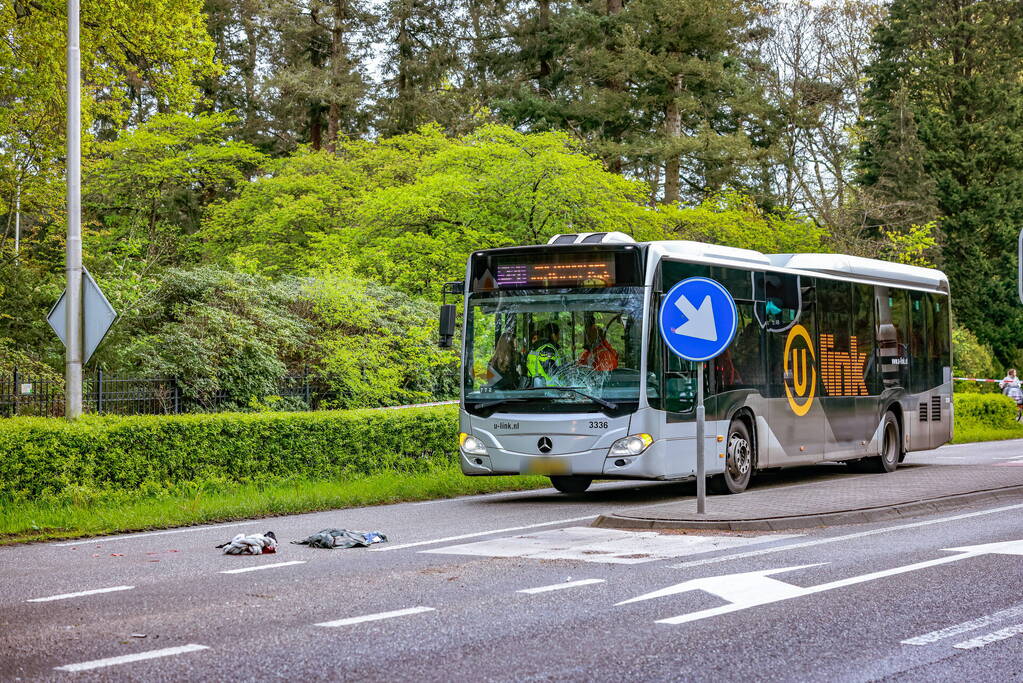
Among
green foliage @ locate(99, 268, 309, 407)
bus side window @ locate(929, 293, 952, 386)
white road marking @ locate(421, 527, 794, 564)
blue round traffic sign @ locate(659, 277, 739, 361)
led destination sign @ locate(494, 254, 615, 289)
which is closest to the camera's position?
white road marking @ locate(421, 527, 794, 564)

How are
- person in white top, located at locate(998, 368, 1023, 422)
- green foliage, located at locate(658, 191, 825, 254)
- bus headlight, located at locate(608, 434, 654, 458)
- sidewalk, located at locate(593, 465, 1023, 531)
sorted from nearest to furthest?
sidewalk, located at locate(593, 465, 1023, 531)
bus headlight, located at locate(608, 434, 654, 458)
green foliage, located at locate(658, 191, 825, 254)
person in white top, located at locate(998, 368, 1023, 422)

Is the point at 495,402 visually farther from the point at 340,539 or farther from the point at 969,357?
the point at 969,357

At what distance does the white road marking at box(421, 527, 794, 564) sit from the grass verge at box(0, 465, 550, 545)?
3.90 meters

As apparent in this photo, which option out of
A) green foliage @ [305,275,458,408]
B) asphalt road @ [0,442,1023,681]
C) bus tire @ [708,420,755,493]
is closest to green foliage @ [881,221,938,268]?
green foliage @ [305,275,458,408]

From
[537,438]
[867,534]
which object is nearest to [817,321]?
[537,438]

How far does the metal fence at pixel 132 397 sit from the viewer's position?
19.6 metres

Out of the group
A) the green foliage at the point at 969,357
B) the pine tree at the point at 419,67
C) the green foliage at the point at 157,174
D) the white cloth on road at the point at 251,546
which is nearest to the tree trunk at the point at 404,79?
the pine tree at the point at 419,67

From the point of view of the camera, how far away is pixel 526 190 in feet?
90.7

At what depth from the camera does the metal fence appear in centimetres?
1961

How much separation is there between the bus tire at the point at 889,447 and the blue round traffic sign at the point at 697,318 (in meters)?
8.35

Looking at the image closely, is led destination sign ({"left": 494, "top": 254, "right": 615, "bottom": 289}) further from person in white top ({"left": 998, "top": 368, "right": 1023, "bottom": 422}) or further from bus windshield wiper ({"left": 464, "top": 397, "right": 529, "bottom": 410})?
person in white top ({"left": 998, "top": 368, "right": 1023, "bottom": 422})

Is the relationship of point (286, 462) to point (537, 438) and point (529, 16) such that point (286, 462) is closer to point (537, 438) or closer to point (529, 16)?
point (537, 438)

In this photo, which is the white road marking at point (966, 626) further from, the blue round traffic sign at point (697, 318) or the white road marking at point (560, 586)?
the blue round traffic sign at point (697, 318)

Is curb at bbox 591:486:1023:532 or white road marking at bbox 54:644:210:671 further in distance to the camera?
curb at bbox 591:486:1023:532
